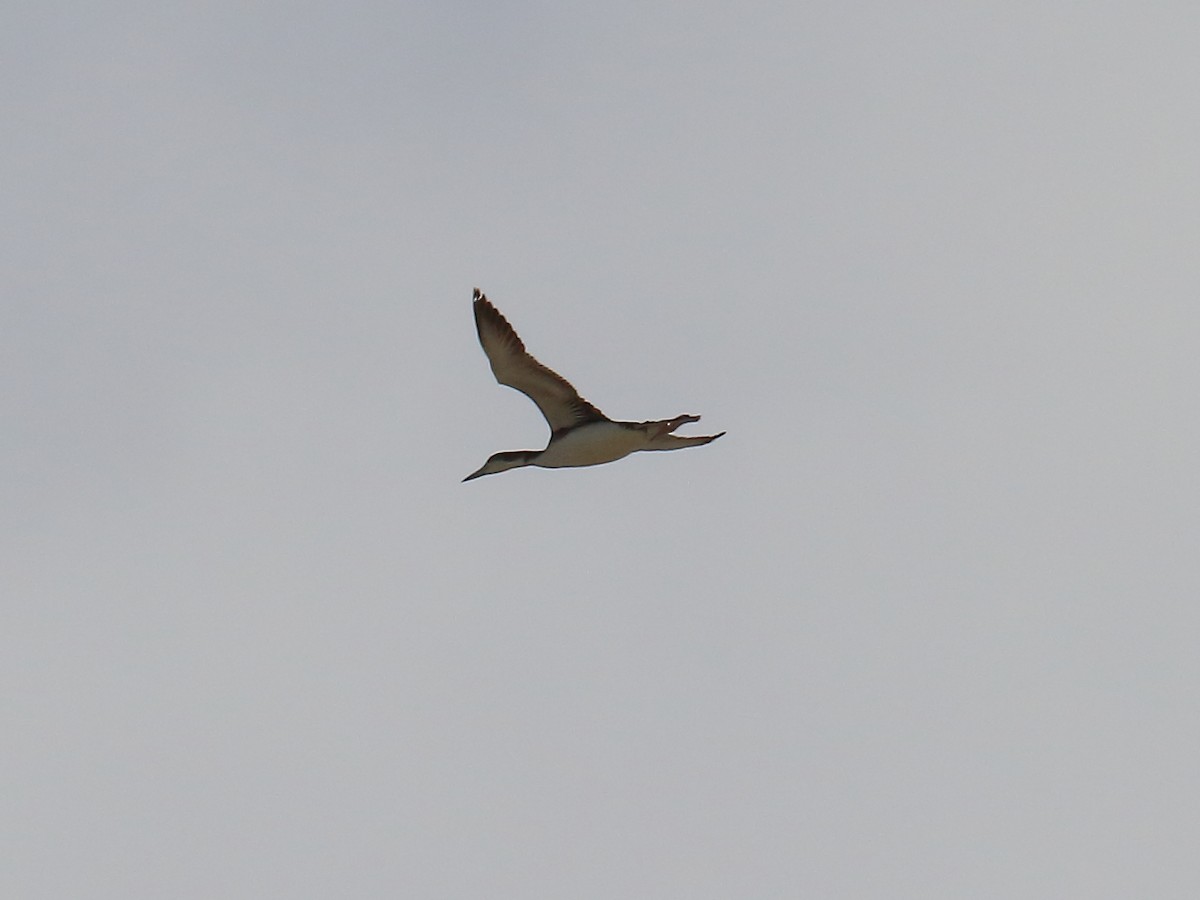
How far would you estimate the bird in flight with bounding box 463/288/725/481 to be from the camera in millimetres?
40281

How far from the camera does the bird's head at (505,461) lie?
138 ft

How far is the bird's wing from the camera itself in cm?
4016

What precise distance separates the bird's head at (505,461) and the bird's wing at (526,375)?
733mm

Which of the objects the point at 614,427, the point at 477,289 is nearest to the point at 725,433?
the point at 614,427

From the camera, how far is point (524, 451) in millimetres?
42156

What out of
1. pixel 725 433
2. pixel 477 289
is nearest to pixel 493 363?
pixel 477 289

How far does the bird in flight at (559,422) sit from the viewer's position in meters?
40.3

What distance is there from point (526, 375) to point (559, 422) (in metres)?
1.29

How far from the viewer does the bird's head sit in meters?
42.1

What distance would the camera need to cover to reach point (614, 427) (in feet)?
134

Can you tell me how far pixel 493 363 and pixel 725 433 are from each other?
4.26m

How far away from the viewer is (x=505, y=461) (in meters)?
42.3

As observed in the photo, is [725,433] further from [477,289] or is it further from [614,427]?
[477,289]

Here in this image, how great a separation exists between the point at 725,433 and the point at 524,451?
3.67 metres
